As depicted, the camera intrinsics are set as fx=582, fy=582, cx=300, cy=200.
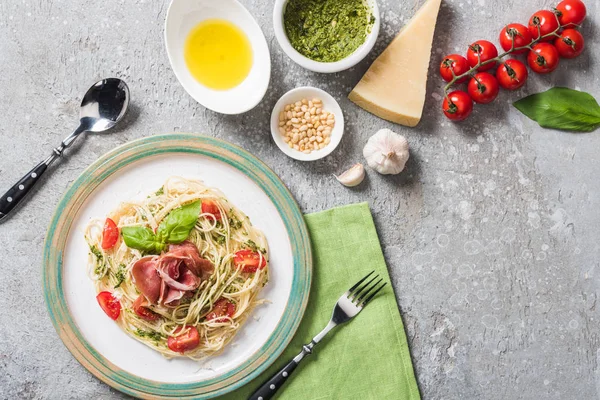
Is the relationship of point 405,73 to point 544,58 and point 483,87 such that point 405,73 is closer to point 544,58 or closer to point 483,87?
point 483,87

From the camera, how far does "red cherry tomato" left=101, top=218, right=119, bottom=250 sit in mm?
3623

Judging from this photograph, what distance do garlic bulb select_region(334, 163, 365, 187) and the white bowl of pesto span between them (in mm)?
684

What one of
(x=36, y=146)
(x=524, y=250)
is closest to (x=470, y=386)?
(x=524, y=250)

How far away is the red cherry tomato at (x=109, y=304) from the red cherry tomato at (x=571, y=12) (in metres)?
3.48

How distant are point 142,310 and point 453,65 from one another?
2.58 metres

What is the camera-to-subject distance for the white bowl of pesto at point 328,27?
3.85 meters

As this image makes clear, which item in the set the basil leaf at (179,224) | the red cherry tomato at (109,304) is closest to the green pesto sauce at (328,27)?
the basil leaf at (179,224)

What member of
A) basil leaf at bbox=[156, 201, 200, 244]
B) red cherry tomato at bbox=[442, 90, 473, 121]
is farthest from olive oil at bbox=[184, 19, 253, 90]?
red cherry tomato at bbox=[442, 90, 473, 121]

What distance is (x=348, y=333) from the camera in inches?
152

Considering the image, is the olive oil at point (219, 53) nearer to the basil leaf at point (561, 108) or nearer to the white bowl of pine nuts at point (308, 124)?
the white bowl of pine nuts at point (308, 124)

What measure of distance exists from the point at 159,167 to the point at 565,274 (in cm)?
290

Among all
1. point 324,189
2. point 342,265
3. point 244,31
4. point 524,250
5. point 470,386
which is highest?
point 244,31

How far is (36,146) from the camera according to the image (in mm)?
3887

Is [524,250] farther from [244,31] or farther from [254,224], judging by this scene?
[244,31]
